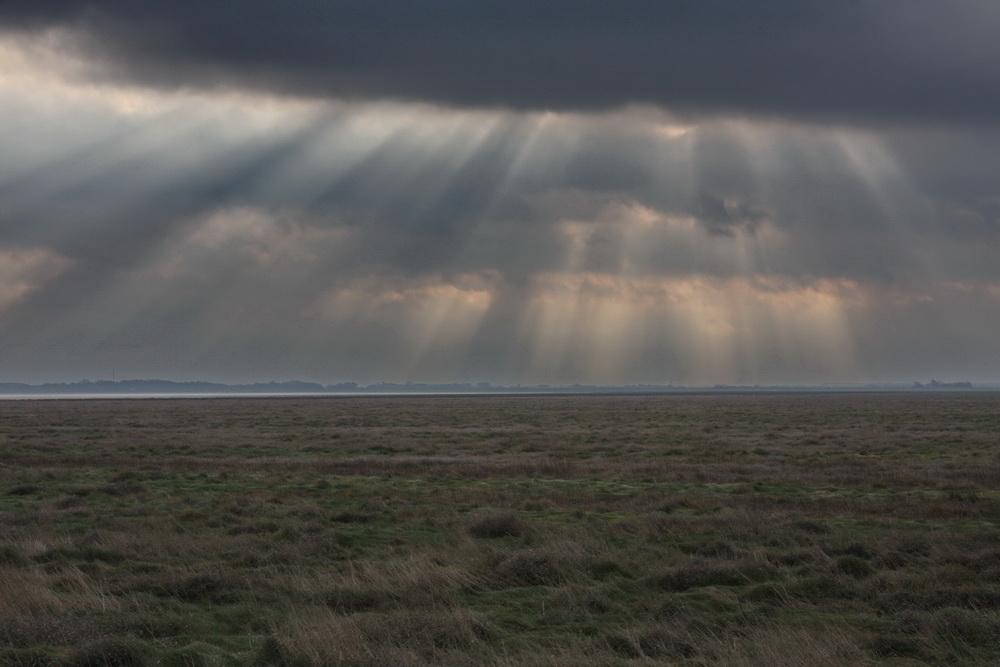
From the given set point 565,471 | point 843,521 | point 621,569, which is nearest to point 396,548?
point 621,569

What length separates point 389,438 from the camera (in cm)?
5700

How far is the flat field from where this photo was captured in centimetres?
1027

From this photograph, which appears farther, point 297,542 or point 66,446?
point 66,446

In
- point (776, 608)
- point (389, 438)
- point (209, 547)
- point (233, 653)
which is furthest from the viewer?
point (389, 438)

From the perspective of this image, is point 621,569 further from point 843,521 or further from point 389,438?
point 389,438

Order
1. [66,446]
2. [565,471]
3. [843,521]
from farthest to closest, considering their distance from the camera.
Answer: [66,446] < [565,471] < [843,521]

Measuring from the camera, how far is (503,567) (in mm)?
14656

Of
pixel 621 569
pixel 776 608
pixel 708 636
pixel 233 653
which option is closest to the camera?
pixel 233 653

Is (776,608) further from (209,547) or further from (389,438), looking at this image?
(389,438)

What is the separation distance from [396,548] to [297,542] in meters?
2.24

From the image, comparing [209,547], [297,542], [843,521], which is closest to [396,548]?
[297,542]

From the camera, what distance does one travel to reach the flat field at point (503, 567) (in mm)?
10273

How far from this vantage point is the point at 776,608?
12156 millimetres

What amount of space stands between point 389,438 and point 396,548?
40531 mm
